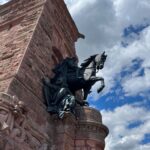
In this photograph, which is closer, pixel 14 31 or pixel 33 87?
pixel 33 87

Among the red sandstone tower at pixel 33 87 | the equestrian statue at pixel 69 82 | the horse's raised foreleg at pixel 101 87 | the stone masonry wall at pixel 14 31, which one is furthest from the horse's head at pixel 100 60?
the stone masonry wall at pixel 14 31

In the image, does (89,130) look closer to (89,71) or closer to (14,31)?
(89,71)

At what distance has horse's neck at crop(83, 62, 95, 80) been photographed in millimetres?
10072

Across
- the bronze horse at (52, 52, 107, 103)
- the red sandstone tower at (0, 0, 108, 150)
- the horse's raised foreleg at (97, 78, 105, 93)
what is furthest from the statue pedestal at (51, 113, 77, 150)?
the bronze horse at (52, 52, 107, 103)

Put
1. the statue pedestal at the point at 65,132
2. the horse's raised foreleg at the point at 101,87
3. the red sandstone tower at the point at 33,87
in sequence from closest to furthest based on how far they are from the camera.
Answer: the red sandstone tower at the point at 33,87, the statue pedestal at the point at 65,132, the horse's raised foreleg at the point at 101,87

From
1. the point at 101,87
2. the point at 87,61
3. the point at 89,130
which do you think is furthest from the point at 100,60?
the point at 89,130

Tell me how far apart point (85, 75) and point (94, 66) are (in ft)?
1.60

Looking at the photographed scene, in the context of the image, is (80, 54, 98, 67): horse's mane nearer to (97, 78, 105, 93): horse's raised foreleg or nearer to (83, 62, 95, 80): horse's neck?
(83, 62, 95, 80): horse's neck

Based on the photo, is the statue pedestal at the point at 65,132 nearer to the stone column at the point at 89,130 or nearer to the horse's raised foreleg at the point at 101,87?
the stone column at the point at 89,130

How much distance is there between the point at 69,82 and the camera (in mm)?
9828

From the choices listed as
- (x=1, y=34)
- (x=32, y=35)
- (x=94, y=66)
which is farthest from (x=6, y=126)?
(x=1, y=34)

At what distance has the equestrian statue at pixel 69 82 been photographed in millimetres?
8820

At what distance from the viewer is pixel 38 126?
7.91m

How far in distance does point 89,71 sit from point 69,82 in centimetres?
80
